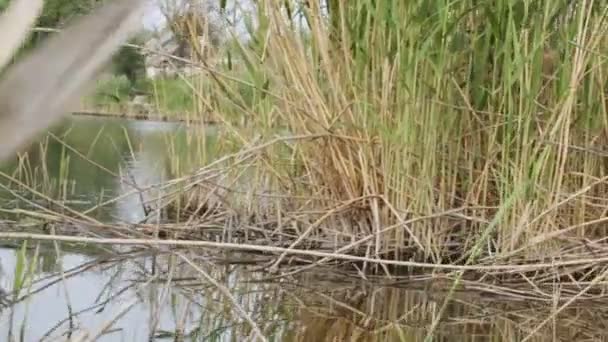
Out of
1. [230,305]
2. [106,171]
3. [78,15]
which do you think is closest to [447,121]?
[230,305]

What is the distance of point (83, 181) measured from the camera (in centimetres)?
253

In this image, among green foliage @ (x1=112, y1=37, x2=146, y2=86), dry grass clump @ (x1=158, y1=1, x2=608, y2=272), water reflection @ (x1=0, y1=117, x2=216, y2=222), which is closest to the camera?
green foliage @ (x1=112, y1=37, x2=146, y2=86)

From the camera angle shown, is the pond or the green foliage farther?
the pond

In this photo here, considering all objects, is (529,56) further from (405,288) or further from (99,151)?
(99,151)

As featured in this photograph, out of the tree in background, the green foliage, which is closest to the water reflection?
the green foliage

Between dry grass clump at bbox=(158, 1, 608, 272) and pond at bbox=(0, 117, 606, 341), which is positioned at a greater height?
dry grass clump at bbox=(158, 1, 608, 272)

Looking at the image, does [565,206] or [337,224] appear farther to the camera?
→ [337,224]

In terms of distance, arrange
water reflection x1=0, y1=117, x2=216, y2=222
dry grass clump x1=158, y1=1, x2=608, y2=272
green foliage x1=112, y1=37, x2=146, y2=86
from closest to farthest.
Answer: green foliage x1=112, y1=37, x2=146, y2=86
dry grass clump x1=158, y1=1, x2=608, y2=272
water reflection x1=0, y1=117, x2=216, y2=222

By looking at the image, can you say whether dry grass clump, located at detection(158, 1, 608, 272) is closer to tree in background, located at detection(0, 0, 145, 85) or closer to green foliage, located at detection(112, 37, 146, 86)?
green foliage, located at detection(112, 37, 146, 86)

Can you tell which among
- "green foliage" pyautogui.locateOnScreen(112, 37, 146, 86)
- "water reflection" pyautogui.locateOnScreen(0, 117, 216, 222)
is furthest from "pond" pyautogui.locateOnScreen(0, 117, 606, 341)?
"water reflection" pyautogui.locateOnScreen(0, 117, 216, 222)

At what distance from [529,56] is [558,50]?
0.16 meters

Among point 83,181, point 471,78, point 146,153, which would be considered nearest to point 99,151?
point 146,153

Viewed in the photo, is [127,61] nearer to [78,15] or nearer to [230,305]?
[78,15]

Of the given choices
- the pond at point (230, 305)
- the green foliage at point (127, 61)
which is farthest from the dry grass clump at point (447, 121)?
the green foliage at point (127, 61)
